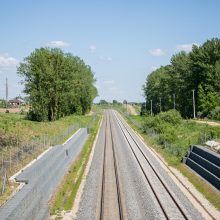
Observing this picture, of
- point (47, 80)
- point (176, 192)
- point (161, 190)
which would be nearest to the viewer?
point (176, 192)

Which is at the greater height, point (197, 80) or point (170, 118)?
point (197, 80)

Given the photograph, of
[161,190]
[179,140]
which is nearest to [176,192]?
[161,190]

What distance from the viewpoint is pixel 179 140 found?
52000 millimetres

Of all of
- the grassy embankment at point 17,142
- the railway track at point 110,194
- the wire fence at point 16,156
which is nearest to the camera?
the railway track at point 110,194

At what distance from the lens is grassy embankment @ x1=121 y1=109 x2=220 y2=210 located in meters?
28.5

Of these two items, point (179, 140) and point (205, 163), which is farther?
point (179, 140)

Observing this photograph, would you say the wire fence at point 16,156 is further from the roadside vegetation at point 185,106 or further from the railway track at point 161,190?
the roadside vegetation at point 185,106

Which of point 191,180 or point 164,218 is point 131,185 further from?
point 164,218

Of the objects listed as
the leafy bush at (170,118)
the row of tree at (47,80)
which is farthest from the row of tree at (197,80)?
the row of tree at (47,80)

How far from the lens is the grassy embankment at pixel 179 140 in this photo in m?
28.5

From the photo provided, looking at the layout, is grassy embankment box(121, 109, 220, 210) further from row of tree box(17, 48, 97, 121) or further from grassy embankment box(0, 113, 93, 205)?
row of tree box(17, 48, 97, 121)

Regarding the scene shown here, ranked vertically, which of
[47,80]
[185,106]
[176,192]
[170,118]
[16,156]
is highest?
[47,80]

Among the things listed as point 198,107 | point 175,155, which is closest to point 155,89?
point 198,107

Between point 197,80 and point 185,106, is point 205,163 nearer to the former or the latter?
point 197,80
